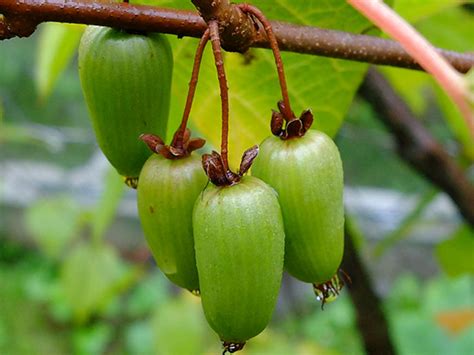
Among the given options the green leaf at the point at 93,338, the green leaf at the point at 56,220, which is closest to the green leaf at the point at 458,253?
the green leaf at the point at 56,220

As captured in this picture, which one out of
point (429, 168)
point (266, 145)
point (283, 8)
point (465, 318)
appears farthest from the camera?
point (465, 318)

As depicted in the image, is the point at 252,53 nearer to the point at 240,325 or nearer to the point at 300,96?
the point at 300,96

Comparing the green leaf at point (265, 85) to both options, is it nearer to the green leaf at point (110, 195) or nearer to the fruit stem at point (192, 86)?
the fruit stem at point (192, 86)

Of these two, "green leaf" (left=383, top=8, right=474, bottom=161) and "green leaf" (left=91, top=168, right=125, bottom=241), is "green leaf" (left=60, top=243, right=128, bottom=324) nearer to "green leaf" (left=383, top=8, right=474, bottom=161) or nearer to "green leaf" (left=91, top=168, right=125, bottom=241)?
"green leaf" (left=91, top=168, right=125, bottom=241)

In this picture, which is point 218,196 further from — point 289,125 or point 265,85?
point 265,85

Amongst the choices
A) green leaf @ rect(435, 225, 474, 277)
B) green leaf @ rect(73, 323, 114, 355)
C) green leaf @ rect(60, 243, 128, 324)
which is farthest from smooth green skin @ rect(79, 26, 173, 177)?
green leaf @ rect(73, 323, 114, 355)

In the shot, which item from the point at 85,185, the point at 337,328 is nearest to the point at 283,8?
the point at 337,328

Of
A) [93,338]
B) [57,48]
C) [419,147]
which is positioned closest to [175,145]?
[57,48]
